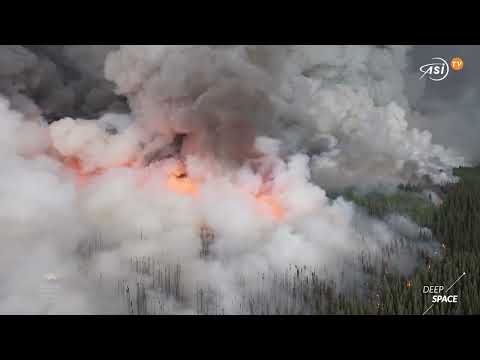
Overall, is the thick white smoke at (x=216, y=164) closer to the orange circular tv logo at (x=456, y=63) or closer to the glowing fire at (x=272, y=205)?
the glowing fire at (x=272, y=205)

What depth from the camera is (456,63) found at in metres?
4.09

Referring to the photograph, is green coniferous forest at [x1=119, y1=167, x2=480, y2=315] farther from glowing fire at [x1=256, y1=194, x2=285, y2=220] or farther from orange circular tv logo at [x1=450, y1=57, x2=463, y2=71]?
orange circular tv logo at [x1=450, y1=57, x2=463, y2=71]

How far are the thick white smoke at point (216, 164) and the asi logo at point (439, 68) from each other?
0.29m

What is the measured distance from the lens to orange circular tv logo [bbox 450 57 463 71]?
4086mm

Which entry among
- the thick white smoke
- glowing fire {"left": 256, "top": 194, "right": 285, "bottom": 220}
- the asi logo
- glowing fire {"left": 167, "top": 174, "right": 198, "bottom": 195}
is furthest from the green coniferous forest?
the asi logo

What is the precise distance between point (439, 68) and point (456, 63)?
7.7 inches

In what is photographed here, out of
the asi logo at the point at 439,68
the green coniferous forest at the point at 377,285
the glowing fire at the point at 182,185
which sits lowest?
the green coniferous forest at the point at 377,285

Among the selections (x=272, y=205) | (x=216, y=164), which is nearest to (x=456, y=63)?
(x=272, y=205)

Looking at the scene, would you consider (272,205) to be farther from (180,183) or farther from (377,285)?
(377,285)

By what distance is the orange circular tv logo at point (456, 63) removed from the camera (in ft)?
13.4

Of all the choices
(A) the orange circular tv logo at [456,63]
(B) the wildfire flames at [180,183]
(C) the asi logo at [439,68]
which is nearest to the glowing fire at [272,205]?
(B) the wildfire flames at [180,183]

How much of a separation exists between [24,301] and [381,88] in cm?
489

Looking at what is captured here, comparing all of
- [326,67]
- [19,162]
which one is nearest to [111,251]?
[19,162]
